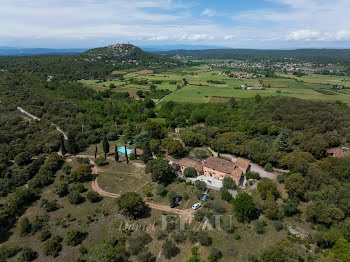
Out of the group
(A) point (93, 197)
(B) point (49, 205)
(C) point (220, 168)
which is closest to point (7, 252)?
(B) point (49, 205)

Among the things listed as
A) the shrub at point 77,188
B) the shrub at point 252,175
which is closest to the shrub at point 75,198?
the shrub at point 77,188

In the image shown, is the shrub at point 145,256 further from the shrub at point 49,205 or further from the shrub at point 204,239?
the shrub at point 49,205

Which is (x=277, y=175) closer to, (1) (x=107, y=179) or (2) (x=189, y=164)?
(2) (x=189, y=164)

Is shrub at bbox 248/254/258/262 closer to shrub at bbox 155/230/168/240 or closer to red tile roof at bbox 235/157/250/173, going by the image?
shrub at bbox 155/230/168/240

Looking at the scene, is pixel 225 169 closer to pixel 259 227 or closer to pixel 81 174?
pixel 259 227

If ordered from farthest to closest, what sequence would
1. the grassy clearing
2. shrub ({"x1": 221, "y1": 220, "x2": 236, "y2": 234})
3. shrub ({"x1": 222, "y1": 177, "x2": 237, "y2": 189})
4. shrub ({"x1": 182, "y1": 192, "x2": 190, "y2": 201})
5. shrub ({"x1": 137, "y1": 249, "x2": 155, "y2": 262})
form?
1. the grassy clearing
2. shrub ({"x1": 222, "y1": 177, "x2": 237, "y2": 189})
3. shrub ({"x1": 182, "y1": 192, "x2": 190, "y2": 201})
4. shrub ({"x1": 221, "y1": 220, "x2": 236, "y2": 234})
5. shrub ({"x1": 137, "y1": 249, "x2": 155, "y2": 262})

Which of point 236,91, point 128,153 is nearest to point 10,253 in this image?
point 128,153

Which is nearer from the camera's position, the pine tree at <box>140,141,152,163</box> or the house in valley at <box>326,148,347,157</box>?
the pine tree at <box>140,141,152,163</box>

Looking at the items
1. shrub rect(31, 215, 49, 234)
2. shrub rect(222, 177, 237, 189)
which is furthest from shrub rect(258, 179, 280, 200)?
shrub rect(31, 215, 49, 234)
